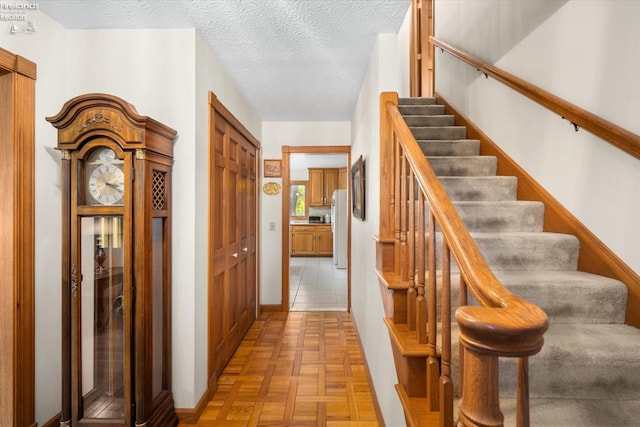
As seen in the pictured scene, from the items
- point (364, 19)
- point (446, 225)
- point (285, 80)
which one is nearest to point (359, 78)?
point (285, 80)

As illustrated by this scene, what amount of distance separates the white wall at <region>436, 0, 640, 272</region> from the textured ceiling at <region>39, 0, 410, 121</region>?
761 millimetres

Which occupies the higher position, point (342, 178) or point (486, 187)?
point (342, 178)

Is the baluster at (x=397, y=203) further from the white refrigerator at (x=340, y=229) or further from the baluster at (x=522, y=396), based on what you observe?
the white refrigerator at (x=340, y=229)

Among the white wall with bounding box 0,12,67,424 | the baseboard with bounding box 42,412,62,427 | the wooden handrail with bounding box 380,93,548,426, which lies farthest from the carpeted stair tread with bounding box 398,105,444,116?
the baseboard with bounding box 42,412,62,427

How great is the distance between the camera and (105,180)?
71.7 inches

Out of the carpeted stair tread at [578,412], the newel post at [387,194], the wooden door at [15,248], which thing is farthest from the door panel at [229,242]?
the carpeted stair tread at [578,412]

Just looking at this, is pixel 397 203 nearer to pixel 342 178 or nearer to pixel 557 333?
pixel 557 333

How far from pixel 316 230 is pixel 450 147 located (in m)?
6.90

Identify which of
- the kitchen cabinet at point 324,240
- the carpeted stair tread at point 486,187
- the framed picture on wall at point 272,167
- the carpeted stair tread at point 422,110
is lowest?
the kitchen cabinet at point 324,240

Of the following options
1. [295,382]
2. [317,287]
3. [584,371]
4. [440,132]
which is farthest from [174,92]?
[317,287]

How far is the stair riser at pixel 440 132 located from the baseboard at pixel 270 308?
2.89 meters

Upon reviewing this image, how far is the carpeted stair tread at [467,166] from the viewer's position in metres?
2.23

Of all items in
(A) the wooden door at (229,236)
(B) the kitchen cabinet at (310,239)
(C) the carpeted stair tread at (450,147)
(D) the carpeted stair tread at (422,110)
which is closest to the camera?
(C) the carpeted stair tread at (450,147)

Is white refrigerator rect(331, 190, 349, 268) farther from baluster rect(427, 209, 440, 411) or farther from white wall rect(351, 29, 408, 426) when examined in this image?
baluster rect(427, 209, 440, 411)
